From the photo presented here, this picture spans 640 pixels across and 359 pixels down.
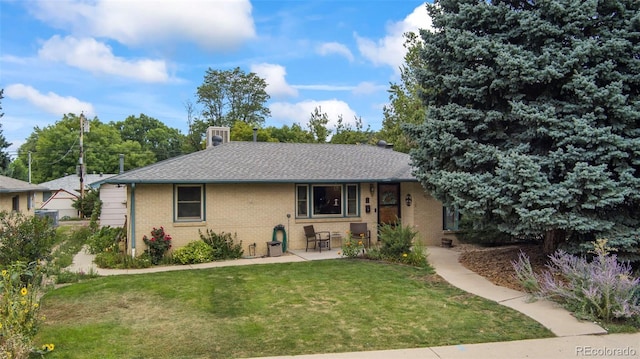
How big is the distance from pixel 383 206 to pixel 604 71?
8.03 m

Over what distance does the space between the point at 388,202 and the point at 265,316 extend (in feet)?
29.2

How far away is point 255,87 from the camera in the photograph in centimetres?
4634

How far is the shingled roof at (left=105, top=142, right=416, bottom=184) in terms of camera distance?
12.0m

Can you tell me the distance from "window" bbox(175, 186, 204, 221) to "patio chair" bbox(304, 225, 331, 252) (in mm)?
3445

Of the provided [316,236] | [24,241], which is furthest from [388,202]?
[24,241]

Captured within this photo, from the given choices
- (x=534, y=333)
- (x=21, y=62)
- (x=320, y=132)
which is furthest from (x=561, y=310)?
(x=320, y=132)

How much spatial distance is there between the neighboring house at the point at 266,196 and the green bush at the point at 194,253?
456mm

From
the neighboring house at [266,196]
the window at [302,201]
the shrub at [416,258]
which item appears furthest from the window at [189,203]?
the shrub at [416,258]

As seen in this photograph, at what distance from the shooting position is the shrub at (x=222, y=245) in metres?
12.1

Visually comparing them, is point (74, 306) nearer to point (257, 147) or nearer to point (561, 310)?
point (561, 310)

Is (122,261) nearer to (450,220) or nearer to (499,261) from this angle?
(499,261)

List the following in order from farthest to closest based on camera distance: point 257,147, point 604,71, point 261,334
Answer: point 257,147
point 604,71
point 261,334

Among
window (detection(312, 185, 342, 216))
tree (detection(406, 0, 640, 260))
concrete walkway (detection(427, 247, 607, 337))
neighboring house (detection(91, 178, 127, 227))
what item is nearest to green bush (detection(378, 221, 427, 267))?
concrete walkway (detection(427, 247, 607, 337))

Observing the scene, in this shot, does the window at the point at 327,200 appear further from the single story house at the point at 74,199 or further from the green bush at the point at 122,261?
the single story house at the point at 74,199
